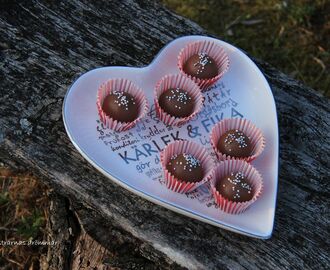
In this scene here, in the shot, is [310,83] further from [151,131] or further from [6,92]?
[6,92]

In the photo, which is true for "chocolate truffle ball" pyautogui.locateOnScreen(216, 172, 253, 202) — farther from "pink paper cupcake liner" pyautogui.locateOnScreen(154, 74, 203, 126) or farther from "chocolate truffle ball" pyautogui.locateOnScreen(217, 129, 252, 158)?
"pink paper cupcake liner" pyautogui.locateOnScreen(154, 74, 203, 126)

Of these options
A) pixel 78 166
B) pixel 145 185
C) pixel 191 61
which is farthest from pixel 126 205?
pixel 191 61

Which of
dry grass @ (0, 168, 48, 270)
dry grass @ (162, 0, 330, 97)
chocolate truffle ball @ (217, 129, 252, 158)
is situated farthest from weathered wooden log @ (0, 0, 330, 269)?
dry grass @ (162, 0, 330, 97)

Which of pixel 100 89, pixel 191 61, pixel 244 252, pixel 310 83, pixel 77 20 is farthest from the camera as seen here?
pixel 310 83

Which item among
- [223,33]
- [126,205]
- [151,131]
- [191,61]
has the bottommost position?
[223,33]

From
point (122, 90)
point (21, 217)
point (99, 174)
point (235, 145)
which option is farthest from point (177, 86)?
point (21, 217)

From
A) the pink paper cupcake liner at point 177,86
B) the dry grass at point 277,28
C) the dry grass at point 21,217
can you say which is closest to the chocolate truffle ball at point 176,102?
the pink paper cupcake liner at point 177,86

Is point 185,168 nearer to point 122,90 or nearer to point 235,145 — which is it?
point 235,145
